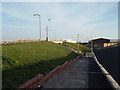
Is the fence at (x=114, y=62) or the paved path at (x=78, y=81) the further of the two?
the paved path at (x=78, y=81)

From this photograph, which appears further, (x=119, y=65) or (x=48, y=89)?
(x=48, y=89)

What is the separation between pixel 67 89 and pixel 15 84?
402 centimetres

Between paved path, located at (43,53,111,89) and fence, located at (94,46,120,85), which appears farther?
paved path, located at (43,53,111,89)

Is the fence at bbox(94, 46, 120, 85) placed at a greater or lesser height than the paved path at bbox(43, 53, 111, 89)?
greater

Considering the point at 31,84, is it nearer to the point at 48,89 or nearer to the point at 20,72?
the point at 48,89

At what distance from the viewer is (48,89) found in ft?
29.5

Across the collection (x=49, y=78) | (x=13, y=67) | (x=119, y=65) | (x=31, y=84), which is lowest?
Result: (x=49, y=78)

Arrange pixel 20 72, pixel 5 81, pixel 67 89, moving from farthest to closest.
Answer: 1. pixel 20 72
2. pixel 67 89
3. pixel 5 81

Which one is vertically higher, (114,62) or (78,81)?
(114,62)

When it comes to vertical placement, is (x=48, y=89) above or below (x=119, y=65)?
below

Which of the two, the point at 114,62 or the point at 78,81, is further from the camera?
the point at 78,81

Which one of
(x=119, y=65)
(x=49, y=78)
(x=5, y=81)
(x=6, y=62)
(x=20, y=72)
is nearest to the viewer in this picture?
(x=119, y=65)

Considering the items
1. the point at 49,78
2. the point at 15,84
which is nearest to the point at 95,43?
the point at 49,78

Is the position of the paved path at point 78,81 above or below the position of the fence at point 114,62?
below
